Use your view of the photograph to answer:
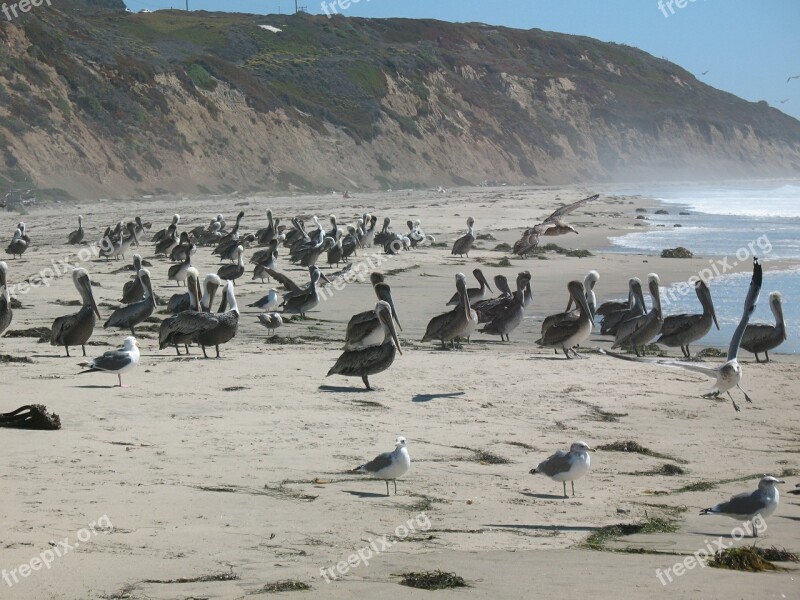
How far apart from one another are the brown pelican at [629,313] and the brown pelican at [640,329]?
70cm

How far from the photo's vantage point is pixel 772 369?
1223 cm

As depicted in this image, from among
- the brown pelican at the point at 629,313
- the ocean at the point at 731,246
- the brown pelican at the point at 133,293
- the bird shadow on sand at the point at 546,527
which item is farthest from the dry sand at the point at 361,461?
the ocean at the point at 731,246

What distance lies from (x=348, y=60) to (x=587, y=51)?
55.0 metres

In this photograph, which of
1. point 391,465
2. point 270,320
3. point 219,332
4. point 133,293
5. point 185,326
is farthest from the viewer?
point 133,293

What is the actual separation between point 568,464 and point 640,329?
6.68m

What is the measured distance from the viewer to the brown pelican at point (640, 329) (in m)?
13.5

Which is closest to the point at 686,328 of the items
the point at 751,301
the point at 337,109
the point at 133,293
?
the point at 751,301

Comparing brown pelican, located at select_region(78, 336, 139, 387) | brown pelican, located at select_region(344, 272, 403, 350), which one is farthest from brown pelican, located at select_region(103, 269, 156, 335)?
brown pelican, located at select_region(78, 336, 139, 387)

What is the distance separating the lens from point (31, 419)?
7.77m

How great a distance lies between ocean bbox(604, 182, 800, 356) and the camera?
17.0m

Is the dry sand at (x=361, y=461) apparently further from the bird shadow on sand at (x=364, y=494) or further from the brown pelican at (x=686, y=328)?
the brown pelican at (x=686, y=328)

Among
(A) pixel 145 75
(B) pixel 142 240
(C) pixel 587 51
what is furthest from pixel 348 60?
(B) pixel 142 240

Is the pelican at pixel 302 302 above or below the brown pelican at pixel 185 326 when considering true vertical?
below

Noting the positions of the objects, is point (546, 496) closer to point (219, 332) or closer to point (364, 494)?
point (364, 494)
